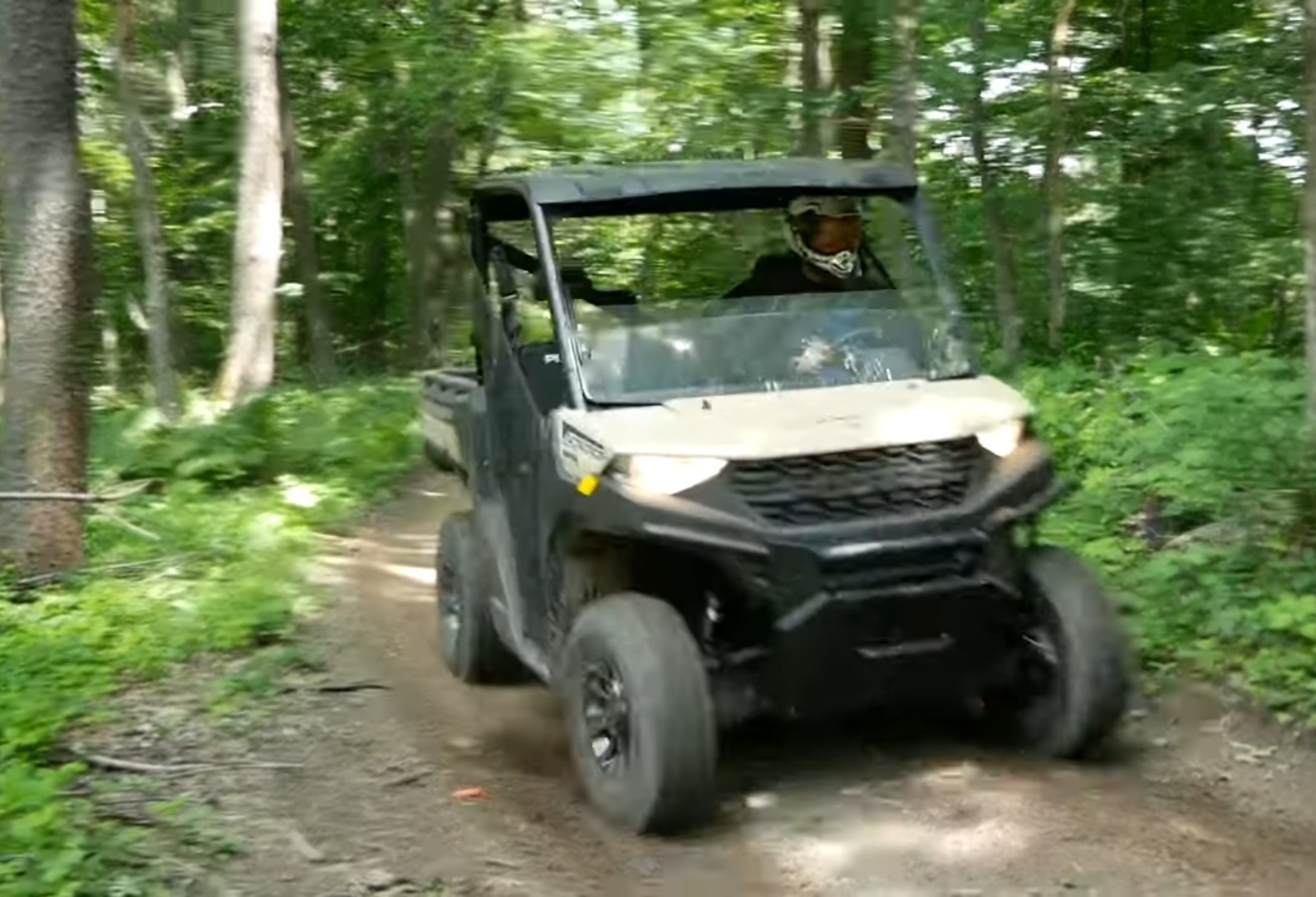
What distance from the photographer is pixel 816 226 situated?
6172mm

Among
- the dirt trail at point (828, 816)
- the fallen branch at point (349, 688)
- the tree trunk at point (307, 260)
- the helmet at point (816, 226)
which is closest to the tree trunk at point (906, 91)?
the helmet at point (816, 226)

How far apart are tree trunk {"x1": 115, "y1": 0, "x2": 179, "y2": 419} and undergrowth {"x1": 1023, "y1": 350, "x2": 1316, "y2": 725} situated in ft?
36.9

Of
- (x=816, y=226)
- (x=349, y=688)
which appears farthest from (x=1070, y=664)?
(x=349, y=688)

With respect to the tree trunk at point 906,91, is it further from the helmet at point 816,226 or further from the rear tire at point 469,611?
the rear tire at point 469,611

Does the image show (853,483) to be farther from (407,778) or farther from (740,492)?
(407,778)

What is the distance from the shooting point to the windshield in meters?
5.57

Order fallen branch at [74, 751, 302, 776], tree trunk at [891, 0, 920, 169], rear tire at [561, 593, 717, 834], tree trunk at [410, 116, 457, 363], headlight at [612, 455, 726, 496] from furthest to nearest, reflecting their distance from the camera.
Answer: tree trunk at [410, 116, 457, 363], tree trunk at [891, 0, 920, 169], fallen branch at [74, 751, 302, 776], headlight at [612, 455, 726, 496], rear tire at [561, 593, 717, 834]

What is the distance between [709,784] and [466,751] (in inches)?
60.2

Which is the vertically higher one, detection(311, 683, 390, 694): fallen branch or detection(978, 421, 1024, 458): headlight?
detection(978, 421, 1024, 458): headlight

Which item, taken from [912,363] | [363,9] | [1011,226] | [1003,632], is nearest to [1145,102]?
[1011,226]

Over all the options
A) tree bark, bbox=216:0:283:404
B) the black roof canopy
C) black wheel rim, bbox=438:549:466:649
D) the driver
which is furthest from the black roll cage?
tree bark, bbox=216:0:283:404

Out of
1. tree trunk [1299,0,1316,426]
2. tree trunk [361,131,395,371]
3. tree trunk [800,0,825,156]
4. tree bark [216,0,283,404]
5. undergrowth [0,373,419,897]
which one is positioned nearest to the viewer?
undergrowth [0,373,419,897]

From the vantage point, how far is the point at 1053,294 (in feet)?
45.0

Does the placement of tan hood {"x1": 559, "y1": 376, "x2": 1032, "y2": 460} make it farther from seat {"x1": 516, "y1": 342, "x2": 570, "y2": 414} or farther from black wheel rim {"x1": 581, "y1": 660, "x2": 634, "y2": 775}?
black wheel rim {"x1": 581, "y1": 660, "x2": 634, "y2": 775}
